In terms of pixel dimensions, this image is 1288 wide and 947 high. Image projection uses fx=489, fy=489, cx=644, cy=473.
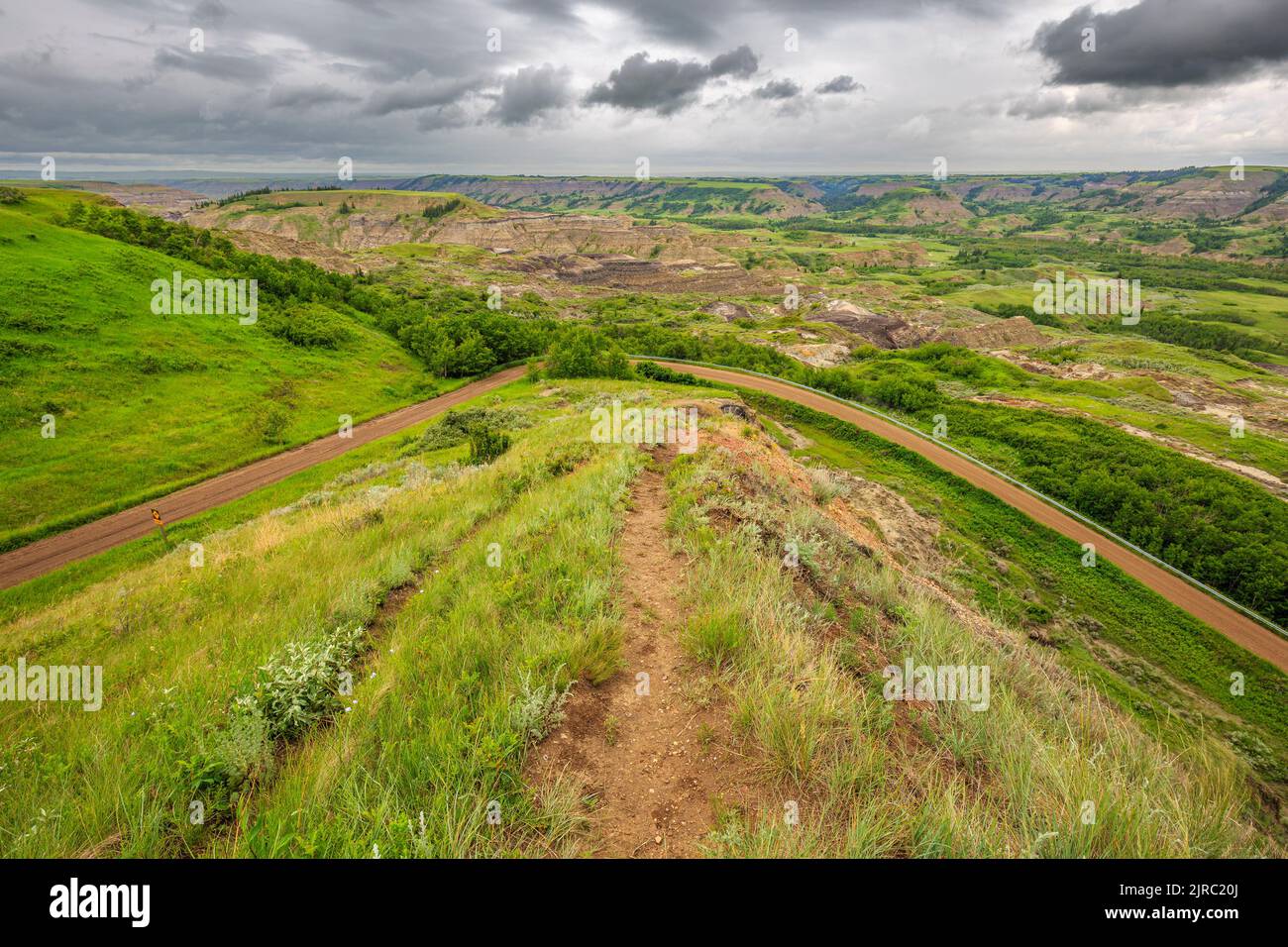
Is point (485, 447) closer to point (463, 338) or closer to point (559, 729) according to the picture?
point (559, 729)

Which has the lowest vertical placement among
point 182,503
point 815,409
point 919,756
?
point 182,503

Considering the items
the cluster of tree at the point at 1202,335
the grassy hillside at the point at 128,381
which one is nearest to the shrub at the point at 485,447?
the grassy hillside at the point at 128,381

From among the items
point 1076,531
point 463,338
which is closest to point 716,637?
point 1076,531

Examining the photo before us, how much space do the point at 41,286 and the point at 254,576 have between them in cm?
7163

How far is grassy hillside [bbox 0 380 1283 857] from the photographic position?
3189mm

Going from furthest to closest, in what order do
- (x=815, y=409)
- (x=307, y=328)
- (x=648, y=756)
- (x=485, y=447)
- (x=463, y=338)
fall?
(x=463, y=338)
(x=307, y=328)
(x=815, y=409)
(x=485, y=447)
(x=648, y=756)

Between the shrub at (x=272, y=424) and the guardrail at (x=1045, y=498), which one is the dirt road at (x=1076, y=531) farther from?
the shrub at (x=272, y=424)

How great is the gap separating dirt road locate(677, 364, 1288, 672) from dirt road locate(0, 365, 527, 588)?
4047 centimetres

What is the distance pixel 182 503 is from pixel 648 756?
4460 centimetres

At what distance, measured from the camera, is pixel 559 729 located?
4.41 meters

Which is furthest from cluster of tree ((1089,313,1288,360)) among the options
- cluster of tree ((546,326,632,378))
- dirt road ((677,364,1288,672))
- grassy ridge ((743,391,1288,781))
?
cluster of tree ((546,326,632,378))

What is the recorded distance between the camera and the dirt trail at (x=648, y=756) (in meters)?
3.54

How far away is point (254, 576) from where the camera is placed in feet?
31.1

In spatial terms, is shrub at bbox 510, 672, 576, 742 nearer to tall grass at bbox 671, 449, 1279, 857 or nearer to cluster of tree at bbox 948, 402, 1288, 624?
tall grass at bbox 671, 449, 1279, 857
